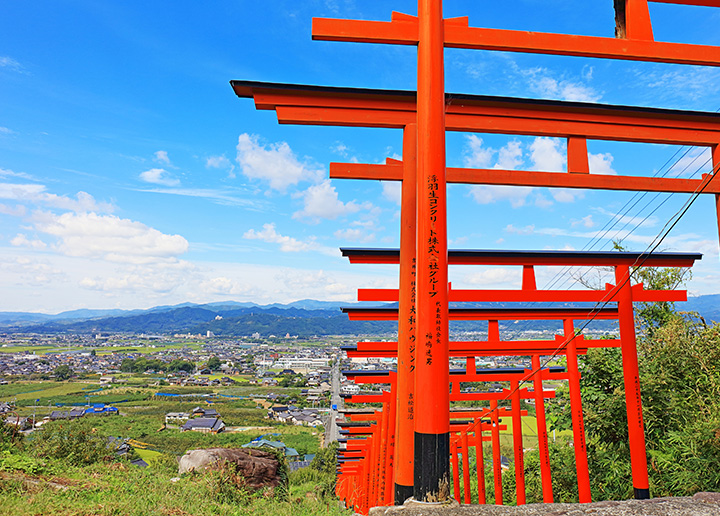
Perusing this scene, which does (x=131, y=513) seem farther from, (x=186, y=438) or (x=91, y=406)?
(x=91, y=406)

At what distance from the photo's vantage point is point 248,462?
42.3 feet

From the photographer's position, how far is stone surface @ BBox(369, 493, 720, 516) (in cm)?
271

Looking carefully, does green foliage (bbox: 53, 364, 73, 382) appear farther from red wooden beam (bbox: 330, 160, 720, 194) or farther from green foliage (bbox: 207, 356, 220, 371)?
red wooden beam (bbox: 330, 160, 720, 194)

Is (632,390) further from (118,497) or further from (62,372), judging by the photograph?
(62,372)

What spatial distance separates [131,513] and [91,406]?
65.0m

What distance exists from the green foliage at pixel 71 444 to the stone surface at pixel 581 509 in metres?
8.57

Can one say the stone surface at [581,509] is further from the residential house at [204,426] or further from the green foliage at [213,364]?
the green foliage at [213,364]

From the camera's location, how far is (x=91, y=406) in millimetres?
56469

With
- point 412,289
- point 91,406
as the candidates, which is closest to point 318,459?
point 412,289

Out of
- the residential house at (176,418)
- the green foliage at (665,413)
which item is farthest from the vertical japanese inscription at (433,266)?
the residential house at (176,418)

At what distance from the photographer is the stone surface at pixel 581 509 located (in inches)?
107

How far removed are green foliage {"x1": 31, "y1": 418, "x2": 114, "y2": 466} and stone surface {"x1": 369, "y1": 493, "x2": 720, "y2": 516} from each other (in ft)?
28.1

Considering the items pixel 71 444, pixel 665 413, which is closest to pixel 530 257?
pixel 665 413

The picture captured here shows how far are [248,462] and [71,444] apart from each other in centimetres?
499
